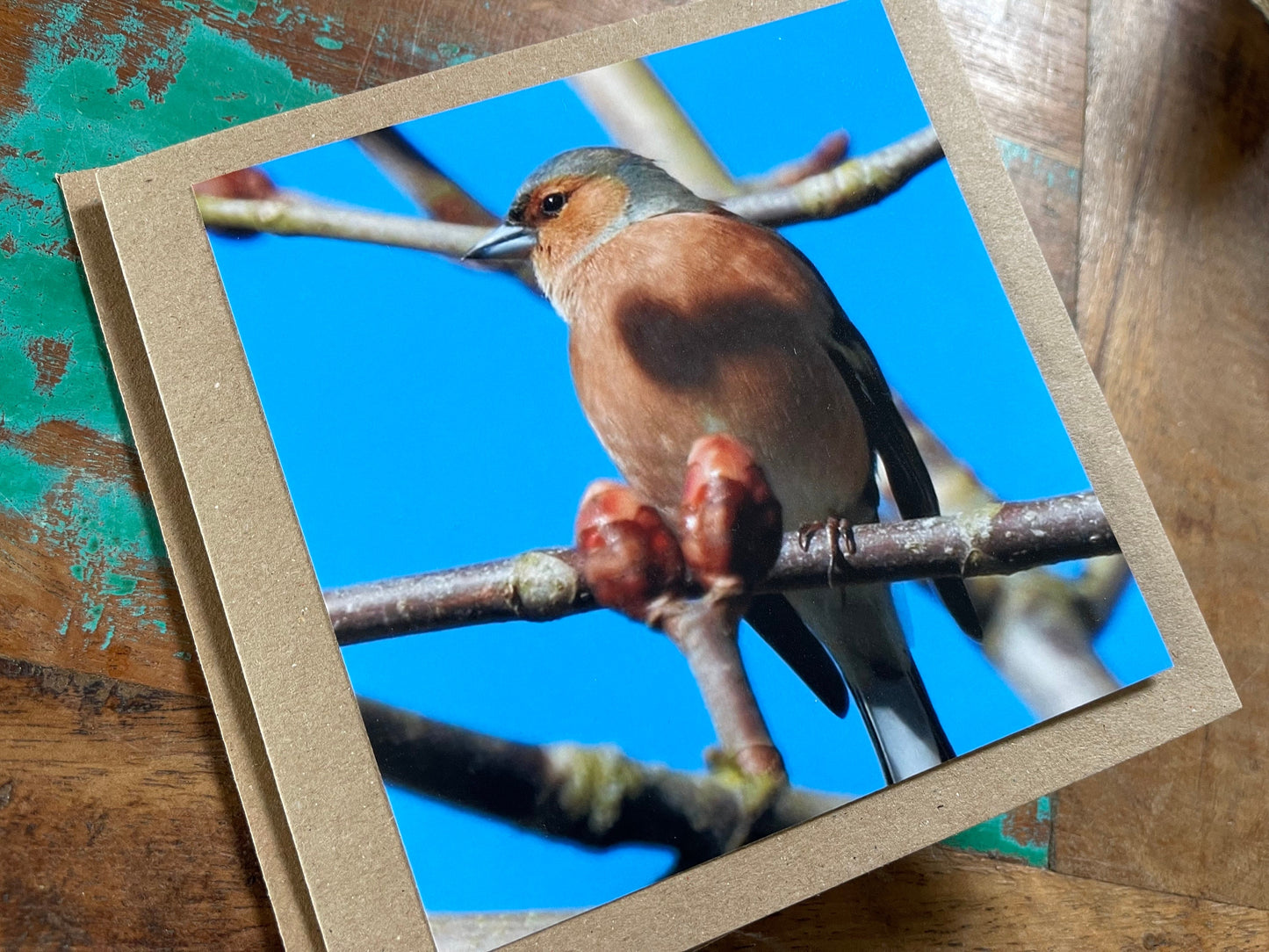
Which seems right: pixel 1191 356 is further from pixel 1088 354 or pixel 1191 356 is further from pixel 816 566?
pixel 816 566

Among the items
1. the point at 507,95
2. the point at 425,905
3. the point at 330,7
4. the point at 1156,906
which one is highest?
the point at 330,7

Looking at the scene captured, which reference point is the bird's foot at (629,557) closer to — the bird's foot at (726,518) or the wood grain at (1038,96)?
the bird's foot at (726,518)

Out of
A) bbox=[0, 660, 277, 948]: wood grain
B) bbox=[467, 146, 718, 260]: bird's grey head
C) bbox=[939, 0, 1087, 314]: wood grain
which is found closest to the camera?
bbox=[0, 660, 277, 948]: wood grain

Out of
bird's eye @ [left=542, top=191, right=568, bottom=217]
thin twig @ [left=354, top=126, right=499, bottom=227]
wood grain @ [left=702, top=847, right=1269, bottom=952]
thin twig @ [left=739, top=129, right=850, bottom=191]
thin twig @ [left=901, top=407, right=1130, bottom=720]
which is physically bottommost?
wood grain @ [left=702, top=847, right=1269, bottom=952]

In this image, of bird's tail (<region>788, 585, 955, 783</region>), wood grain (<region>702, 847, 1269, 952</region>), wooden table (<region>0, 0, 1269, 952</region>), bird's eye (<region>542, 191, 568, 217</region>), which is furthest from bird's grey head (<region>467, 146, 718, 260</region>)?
wood grain (<region>702, 847, 1269, 952</region>)

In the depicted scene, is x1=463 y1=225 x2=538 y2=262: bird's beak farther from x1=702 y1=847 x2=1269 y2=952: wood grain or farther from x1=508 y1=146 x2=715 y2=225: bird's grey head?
x1=702 y1=847 x2=1269 y2=952: wood grain

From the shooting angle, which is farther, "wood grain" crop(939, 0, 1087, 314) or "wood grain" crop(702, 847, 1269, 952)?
"wood grain" crop(939, 0, 1087, 314)

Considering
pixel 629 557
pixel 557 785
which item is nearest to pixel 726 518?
pixel 629 557

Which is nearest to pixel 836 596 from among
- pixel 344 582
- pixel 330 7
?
pixel 344 582

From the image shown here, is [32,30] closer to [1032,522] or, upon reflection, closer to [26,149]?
[26,149]
